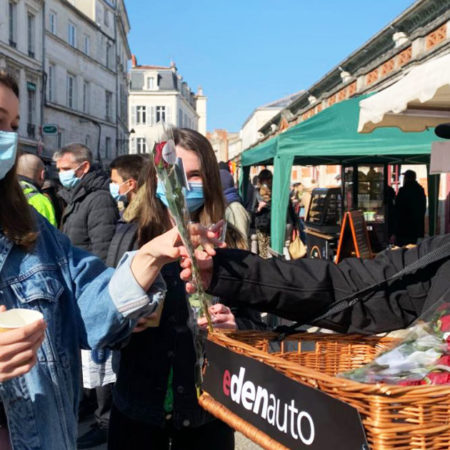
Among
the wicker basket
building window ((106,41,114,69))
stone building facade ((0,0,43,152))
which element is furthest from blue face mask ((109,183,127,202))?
building window ((106,41,114,69))

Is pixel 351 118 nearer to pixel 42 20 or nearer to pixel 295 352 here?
pixel 295 352

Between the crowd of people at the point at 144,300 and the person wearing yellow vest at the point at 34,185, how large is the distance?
2762 millimetres

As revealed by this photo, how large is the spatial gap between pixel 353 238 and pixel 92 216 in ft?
15.2

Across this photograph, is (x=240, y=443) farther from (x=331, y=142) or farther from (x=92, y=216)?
(x=331, y=142)

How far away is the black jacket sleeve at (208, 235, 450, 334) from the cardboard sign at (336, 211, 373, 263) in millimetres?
6100

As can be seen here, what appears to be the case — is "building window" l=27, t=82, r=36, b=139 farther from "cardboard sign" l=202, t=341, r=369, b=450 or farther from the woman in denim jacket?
"cardboard sign" l=202, t=341, r=369, b=450

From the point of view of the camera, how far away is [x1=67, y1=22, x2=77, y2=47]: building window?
37.7 metres

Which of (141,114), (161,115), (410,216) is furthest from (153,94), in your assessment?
(161,115)

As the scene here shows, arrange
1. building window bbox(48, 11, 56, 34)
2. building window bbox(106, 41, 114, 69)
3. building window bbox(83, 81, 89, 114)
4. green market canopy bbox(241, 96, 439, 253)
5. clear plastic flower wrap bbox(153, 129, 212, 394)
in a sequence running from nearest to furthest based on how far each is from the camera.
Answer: clear plastic flower wrap bbox(153, 129, 212, 394) < green market canopy bbox(241, 96, 439, 253) < building window bbox(48, 11, 56, 34) < building window bbox(83, 81, 89, 114) < building window bbox(106, 41, 114, 69)

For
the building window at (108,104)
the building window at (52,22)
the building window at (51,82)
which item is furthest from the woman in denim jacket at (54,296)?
the building window at (108,104)

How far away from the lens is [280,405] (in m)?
1.16

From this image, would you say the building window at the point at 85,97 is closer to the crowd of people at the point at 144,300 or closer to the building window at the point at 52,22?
the building window at the point at 52,22

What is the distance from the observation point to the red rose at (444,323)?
129 cm

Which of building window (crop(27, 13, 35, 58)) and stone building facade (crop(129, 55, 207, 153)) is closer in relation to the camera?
building window (crop(27, 13, 35, 58))
